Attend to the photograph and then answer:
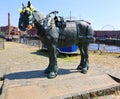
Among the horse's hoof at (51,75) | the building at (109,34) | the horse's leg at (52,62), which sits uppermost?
the building at (109,34)

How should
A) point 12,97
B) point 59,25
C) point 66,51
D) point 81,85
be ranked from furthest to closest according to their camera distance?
point 66,51 → point 59,25 → point 81,85 → point 12,97

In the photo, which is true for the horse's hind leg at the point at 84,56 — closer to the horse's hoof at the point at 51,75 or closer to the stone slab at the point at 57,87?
the stone slab at the point at 57,87

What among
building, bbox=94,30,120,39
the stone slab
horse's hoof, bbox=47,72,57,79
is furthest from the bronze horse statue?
building, bbox=94,30,120,39

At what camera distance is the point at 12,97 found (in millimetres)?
5188

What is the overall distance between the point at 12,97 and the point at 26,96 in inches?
13.1

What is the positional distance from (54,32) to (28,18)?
87cm

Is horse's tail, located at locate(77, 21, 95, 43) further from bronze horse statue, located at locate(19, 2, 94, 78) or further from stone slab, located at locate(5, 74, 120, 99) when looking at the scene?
stone slab, located at locate(5, 74, 120, 99)

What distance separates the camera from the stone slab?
532 cm

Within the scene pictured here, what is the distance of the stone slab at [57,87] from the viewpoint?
5324mm

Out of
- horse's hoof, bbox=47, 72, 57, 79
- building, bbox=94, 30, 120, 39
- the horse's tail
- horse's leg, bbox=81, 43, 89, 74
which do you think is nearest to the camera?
horse's hoof, bbox=47, 72, 57, 79

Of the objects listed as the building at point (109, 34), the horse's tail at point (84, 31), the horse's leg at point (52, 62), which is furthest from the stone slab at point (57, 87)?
the building at point (109, 34)

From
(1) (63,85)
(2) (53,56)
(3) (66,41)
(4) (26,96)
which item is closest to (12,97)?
(4) (26,96)

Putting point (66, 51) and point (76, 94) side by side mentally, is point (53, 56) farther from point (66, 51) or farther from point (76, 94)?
point (66, 51)

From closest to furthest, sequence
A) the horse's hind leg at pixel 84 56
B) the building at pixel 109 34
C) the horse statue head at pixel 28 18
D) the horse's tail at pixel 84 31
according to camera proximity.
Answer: the horse statue head at pixel 28 18, the horse's tail at pixel 84 31, the horse's hind leg at pixel 84 56, the building at pixel 109 34
